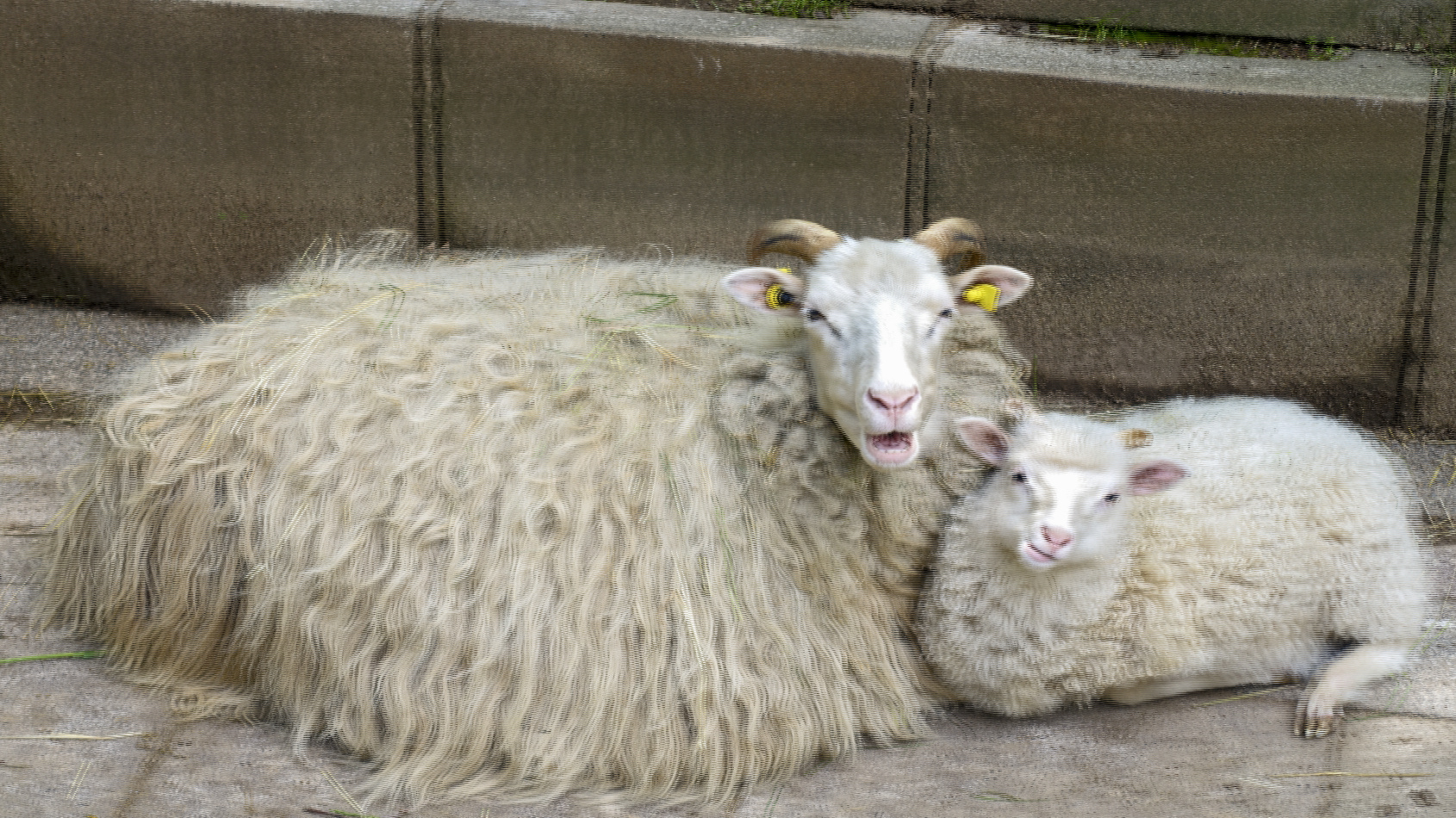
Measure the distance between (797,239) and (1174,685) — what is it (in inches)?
53.9

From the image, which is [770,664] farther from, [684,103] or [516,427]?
[684,103]

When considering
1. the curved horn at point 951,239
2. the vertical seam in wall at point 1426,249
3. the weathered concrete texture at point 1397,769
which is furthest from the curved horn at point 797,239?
the vertical seam in wall at point 1426,249

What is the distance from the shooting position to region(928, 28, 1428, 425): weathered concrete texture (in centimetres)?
411

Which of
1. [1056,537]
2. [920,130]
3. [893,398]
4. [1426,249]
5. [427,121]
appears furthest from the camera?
[427,121]

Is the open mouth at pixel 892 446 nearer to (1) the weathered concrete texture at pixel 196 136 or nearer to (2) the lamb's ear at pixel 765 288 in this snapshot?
(2) the lamb's ear at pixel 765 288

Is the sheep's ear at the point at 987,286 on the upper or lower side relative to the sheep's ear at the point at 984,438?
upper

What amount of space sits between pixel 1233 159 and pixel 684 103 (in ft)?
5.87

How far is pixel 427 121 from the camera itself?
182 inches

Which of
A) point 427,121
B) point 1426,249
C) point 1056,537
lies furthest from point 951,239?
point 427,121

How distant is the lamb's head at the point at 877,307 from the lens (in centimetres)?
264

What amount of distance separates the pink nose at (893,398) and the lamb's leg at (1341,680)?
1.24m

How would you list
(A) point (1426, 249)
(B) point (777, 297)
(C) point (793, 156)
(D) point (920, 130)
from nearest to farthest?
(B) point (777, 297) < (A) point (1426, 249) < (D) point (920, 130) < (C) point (793, 156)

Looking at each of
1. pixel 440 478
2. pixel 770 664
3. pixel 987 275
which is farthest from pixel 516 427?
pixel 987 275

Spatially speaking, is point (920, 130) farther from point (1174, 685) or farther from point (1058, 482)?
point (1174, 685)
